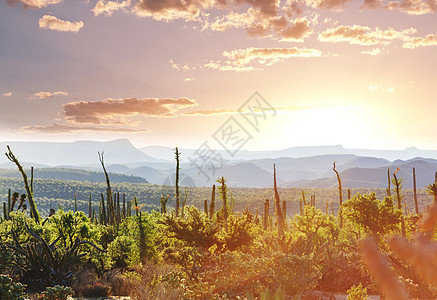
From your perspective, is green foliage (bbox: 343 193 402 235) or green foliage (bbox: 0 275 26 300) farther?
green foliage (bbox: 343 193 402 235)

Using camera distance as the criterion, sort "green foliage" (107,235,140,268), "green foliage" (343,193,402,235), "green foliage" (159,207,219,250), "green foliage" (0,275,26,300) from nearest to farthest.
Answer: "green foliage" (0,275,26,300)
"green foliage" (159,207,219,250)
"green foliage" (107,235,140,268)
"green foliage" (343,193,402,235)

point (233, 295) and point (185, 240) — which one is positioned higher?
point (185, 240)

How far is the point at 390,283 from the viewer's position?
53.9 inches

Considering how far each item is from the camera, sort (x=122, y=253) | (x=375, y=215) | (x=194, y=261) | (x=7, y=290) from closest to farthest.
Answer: (x=7, y=290) < (x=194, y=261) < (x=122, y=253) < (x=375, y=215)

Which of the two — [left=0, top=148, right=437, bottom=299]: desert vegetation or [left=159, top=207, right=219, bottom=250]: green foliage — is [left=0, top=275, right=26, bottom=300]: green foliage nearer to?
[left=0, top=148, right=437, bottom=299]: desert vegetation

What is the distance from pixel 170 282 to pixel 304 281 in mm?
3819

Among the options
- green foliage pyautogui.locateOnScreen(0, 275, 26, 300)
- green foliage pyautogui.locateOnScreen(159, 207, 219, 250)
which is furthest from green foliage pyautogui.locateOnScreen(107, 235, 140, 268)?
green foliage pyautogui.locateOnScreen(0, 275, 26, 300)

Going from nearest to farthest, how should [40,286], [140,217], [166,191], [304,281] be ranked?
[304,281] < [40,286] < [140,217] < [166,191]

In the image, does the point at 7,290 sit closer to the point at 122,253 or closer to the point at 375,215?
the point at 122,253

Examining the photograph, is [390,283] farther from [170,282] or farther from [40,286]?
[40,286]

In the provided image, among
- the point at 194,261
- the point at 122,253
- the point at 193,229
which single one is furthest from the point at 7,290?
the point at 122,253

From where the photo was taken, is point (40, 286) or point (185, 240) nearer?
point (40, 286)

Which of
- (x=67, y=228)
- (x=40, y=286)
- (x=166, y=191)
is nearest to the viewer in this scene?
(x=40, y=286)

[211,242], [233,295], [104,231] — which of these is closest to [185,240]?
[211,242]
